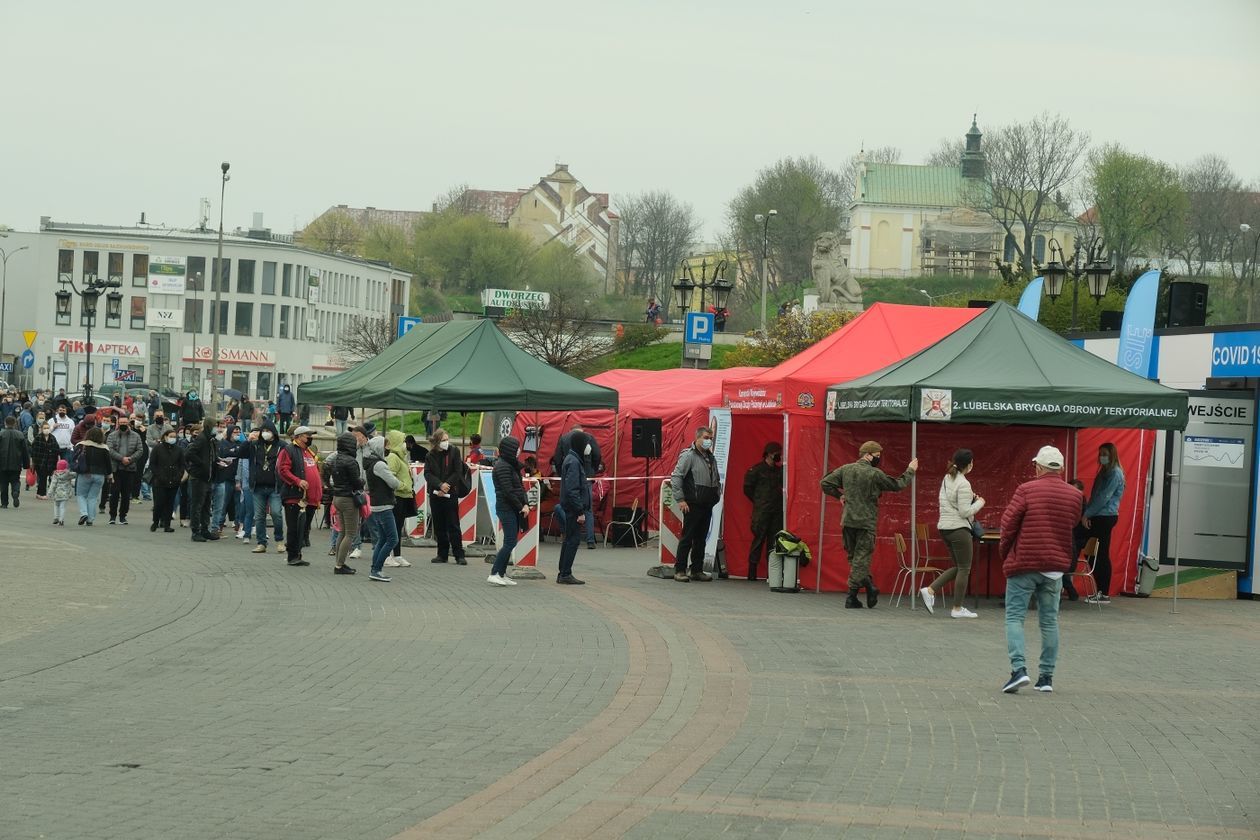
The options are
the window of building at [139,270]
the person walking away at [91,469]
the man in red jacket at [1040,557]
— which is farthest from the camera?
the window of building at [139,270]

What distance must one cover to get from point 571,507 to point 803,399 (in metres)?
3.10

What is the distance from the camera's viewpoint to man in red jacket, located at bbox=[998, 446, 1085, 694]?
37.0 feet

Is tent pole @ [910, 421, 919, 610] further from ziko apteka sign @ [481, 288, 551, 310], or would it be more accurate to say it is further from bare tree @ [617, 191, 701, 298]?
bare tree @ [617, 191, 701, 298]

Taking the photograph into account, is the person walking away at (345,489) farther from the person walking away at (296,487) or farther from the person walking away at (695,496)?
the person walking away at (695,496)

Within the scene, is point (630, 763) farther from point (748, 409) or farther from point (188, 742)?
point (748, 409)

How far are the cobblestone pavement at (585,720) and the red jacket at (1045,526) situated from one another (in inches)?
38.6

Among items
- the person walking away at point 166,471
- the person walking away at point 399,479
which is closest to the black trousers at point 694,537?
the person walking away at point 399,479

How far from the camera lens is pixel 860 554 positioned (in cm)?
1695

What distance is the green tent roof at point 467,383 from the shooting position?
2323 centimetres

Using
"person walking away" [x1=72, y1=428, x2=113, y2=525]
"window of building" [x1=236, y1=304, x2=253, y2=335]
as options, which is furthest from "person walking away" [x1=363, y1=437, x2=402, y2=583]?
"window of building" [x1=236, y1=304, x2=253, y2=335]

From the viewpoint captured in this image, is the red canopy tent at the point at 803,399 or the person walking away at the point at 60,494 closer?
the red canopy tent at the point at 803,399

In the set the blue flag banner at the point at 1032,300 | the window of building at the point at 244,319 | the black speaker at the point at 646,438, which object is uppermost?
the window of building at the point at 244,319

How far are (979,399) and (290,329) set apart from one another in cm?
8509

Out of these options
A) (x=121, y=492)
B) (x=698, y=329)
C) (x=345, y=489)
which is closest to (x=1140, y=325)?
(x=345, y=489)
